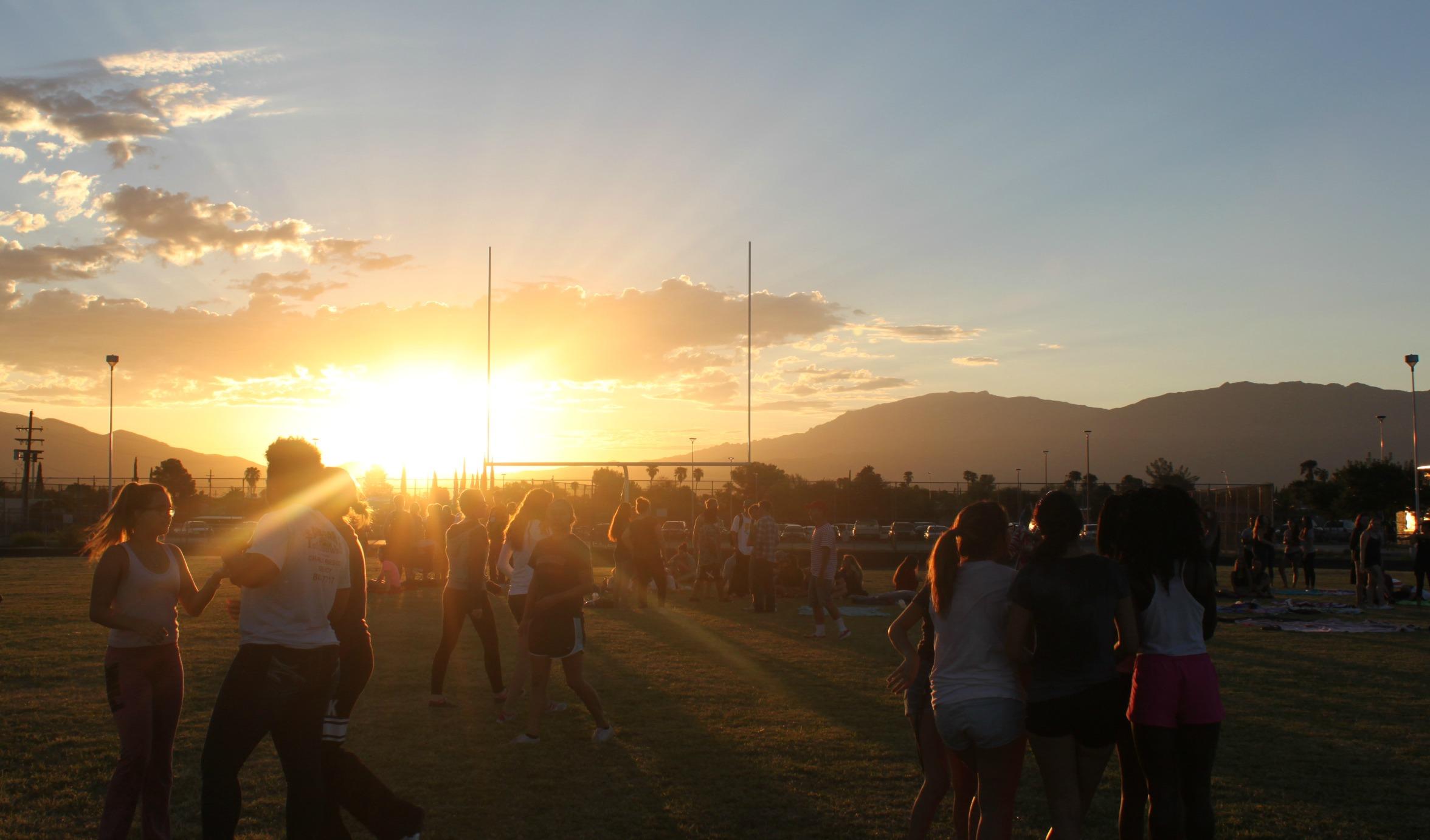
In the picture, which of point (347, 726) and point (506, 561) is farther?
point (506, 561)

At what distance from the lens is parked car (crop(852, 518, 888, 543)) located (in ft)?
174

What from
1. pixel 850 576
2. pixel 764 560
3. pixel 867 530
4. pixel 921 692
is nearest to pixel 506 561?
pixel 921 692

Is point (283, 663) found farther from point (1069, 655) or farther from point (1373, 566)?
point (1373, 566)

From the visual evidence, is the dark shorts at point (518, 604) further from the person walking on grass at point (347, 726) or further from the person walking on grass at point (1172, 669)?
the person walking on grass at point (1172, 669)

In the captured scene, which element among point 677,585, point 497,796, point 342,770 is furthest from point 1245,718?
point 677,585

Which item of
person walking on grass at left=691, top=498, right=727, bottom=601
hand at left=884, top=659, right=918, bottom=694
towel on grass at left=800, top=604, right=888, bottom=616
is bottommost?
towel on grass at left=800, top=604, right=888, bottom=616

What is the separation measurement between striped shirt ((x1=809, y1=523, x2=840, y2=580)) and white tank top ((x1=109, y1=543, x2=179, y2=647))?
29.8 ft

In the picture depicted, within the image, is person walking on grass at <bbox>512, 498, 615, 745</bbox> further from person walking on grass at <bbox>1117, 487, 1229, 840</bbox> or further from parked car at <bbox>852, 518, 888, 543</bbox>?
parked car at <bbox>852, 518, 888, 543</bbox>

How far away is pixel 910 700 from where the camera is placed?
486cm

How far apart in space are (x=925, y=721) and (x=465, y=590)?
5.00 m

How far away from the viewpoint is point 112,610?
15.4 feet

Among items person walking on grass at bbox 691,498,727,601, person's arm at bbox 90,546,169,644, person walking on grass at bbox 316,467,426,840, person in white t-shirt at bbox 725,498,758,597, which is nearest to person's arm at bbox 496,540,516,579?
person walking on grass at bbox 316,467,426,840

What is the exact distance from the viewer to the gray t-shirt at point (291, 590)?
407cm

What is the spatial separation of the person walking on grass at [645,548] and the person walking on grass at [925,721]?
1240cm
